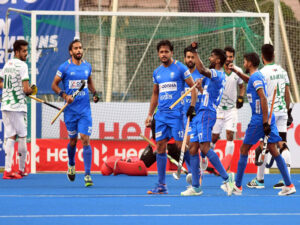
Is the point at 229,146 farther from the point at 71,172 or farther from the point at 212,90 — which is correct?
the point at 212,90

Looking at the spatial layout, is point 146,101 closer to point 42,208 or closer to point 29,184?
point 29,184

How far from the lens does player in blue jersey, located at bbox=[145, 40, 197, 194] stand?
10961 millimetres

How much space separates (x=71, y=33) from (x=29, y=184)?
504cm

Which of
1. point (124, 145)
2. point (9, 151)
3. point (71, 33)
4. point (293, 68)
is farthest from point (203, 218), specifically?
point (293, 68)

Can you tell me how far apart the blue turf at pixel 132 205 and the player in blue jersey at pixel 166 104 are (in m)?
0.48

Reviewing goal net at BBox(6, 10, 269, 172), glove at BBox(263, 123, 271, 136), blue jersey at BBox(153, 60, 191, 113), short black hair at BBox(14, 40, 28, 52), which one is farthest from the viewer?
goal net at BBox(6, 10, 269, 172)

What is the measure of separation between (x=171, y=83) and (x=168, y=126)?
0.60m

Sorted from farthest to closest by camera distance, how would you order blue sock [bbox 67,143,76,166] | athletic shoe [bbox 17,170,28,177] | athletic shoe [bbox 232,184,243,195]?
athletic shoe [bbox 17,170,28,177]
blue sock [bbox 67,143,76,166]
athletic shoe [bbox 232,184,243,195]

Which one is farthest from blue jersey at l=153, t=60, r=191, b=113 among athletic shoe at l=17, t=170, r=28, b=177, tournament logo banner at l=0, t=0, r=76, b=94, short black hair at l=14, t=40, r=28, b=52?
tournament logo banner at l=0, t=0, r=76, b=94

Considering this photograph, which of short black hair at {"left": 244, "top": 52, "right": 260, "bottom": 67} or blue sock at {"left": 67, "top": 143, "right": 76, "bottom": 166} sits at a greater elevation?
short black hair at {"left": 244, "top": 52, "right": 260, "bottom": 67}

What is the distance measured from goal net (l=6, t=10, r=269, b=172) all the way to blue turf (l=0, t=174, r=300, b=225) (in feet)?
11.4

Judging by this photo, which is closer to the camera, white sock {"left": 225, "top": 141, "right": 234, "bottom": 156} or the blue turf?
the blue turf

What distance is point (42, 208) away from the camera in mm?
8945

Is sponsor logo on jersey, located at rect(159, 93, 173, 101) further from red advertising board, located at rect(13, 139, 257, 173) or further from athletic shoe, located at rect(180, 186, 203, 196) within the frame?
red advertising board, located at rect(13, 139, 257, 173)
